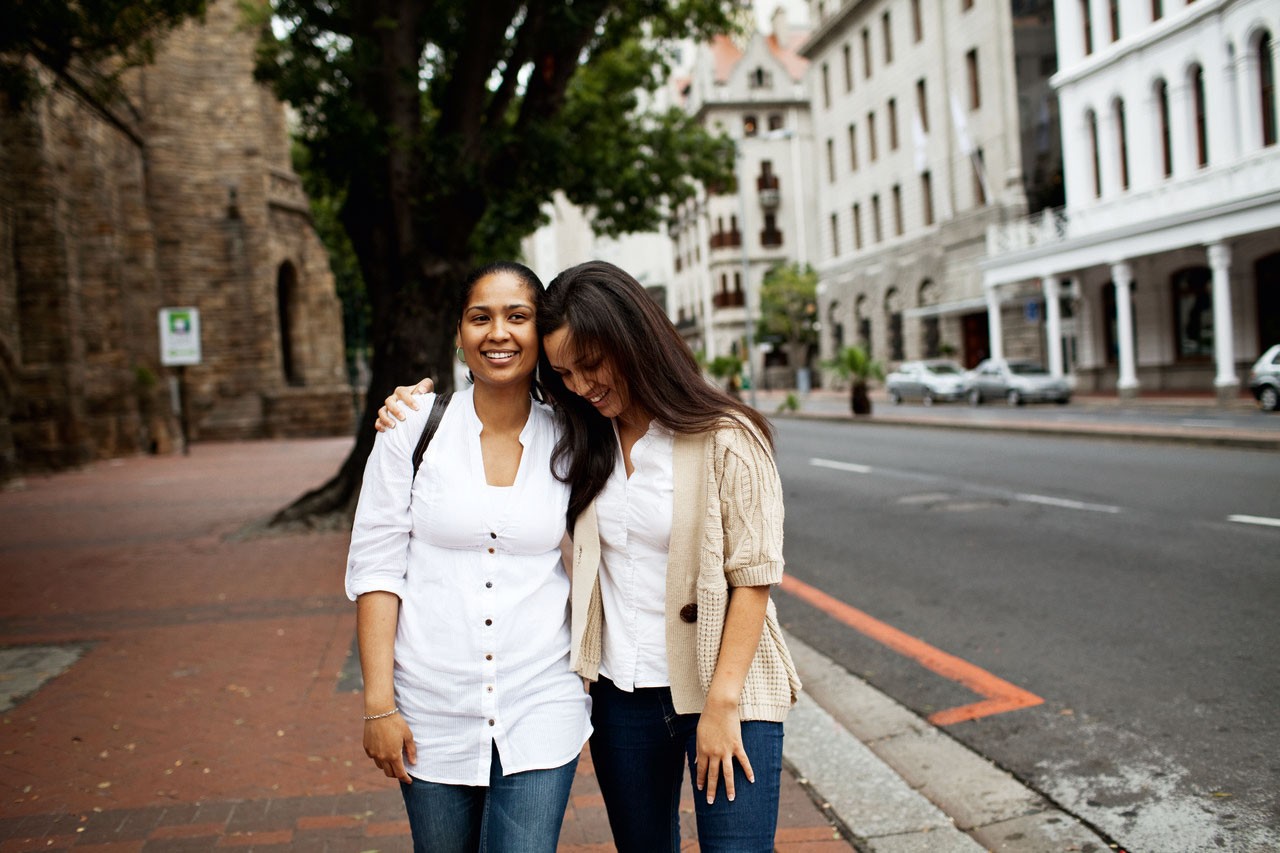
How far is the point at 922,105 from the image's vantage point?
40844 mm

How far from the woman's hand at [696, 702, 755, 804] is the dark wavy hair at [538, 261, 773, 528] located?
522 millimetres

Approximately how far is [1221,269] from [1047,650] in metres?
22.2

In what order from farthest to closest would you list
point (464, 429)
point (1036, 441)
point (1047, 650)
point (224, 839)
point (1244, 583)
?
point (1036, 441)
point (1244, 583)
point (1047, 650)
point (224, 839)
point (464, 429)

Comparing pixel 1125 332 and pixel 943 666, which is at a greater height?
pixel 1125 332

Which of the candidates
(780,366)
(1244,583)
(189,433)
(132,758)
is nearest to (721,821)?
(132,758)

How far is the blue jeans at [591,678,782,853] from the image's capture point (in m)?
2.11

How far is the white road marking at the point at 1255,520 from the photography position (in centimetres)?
871

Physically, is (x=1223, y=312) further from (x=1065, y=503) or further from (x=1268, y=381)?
(x=1065, y=503)

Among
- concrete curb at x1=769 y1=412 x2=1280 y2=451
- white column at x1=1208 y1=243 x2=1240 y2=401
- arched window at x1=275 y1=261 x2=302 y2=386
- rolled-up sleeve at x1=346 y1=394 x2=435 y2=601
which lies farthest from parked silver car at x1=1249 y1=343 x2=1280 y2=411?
arched window at x1=275 y1=261 x2=302 y2=386

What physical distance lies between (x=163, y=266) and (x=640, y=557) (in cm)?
3125

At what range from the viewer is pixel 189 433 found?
28422 mm

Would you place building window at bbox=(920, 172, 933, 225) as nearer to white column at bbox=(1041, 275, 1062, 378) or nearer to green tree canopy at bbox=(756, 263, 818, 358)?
white column at bbox=(1041, 275, 1062, 378)

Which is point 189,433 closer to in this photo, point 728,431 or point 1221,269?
point 1221,269

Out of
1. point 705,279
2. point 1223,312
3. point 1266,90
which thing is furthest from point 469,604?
point 705,279
